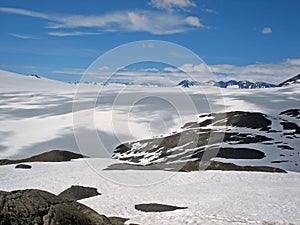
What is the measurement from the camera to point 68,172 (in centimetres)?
4288

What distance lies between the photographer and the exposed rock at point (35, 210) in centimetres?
1323

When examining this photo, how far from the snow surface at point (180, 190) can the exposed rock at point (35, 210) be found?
7.82 meters

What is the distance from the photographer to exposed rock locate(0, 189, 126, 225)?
13227 millimetres

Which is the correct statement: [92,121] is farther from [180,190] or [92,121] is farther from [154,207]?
[154,207]

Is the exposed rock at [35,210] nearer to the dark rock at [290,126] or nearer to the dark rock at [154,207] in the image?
the dark rock at [154,207]

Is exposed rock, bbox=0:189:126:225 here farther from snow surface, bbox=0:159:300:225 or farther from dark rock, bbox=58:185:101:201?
dark rock, bbox=58:185:101:201

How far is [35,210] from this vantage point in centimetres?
1377

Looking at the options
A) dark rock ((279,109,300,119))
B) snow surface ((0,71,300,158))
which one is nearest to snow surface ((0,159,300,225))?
snow surface ((0,71,300,158))

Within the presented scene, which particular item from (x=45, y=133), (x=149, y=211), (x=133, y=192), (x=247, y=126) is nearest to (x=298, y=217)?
(x=149, y=211)

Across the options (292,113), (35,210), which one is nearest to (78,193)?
(35,210)

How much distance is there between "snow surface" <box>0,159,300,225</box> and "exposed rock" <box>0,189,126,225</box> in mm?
7817

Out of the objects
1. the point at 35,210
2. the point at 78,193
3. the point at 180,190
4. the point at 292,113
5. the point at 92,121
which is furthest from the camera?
the point at 92,121

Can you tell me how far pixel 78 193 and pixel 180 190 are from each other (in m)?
9.84

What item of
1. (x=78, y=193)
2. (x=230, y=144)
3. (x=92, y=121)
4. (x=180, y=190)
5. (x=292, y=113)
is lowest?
(x=230, y=144)
